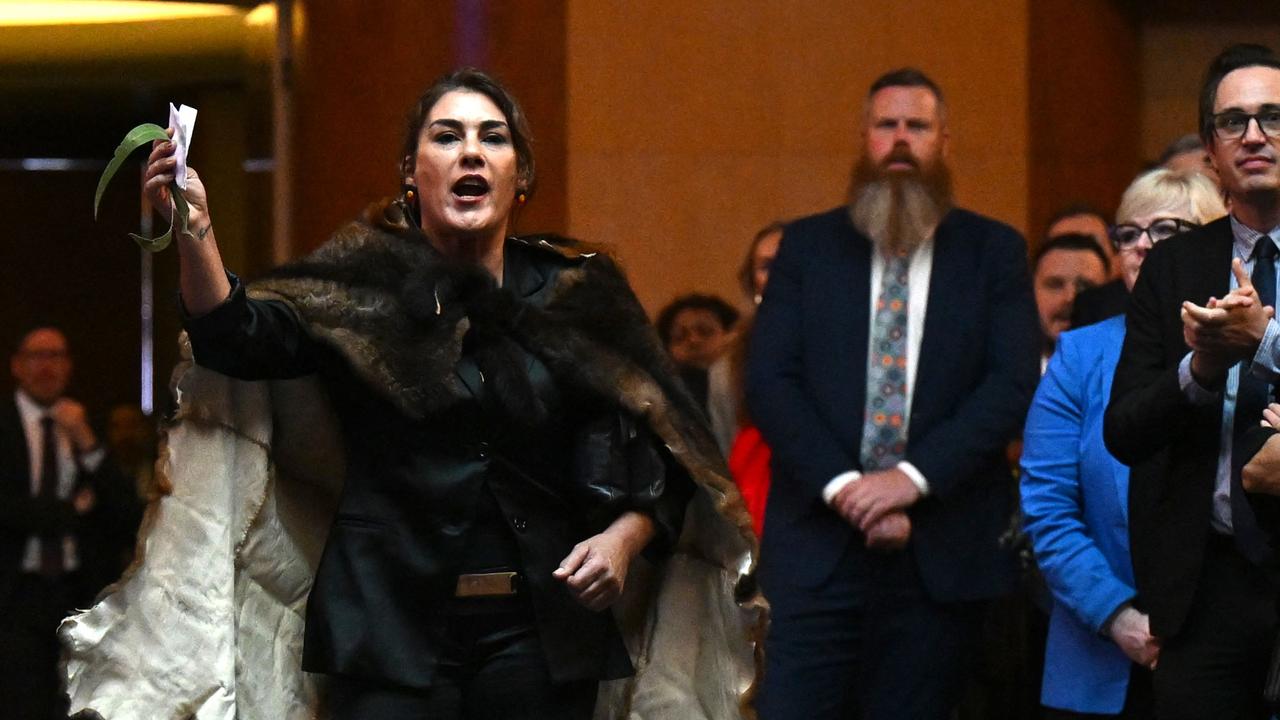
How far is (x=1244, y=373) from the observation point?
4633 mm

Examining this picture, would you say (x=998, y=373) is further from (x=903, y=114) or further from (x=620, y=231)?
(x=620, y=231)

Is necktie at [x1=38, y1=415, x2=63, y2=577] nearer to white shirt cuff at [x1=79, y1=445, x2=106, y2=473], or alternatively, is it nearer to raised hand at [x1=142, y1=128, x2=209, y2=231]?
white shirt cuff at [x1=79, y1=445, x2=106, y2=473]

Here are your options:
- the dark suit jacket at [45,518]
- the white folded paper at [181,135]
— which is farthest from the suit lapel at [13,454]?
the white folded paper at [181,135]

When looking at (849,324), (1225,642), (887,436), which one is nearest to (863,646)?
(887,436)

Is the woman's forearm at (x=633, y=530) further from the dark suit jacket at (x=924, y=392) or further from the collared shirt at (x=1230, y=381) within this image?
the dark suit jacket at (x=924, y=392)

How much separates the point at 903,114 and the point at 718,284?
3.70m

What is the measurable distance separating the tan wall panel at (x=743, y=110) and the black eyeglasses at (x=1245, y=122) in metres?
5.44

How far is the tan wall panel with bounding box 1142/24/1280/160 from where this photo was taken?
34.7 ft

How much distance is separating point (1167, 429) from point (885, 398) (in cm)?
158

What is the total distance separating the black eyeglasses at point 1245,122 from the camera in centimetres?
469

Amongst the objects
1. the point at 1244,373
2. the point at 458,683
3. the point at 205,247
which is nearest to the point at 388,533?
the point at 458,683

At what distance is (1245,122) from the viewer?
470 cm

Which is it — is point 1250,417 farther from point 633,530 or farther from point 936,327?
point 936,327

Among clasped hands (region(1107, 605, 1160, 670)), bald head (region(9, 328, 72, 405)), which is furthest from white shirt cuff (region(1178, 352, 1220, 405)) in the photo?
bald head (region(9, 328, 72, 405))
